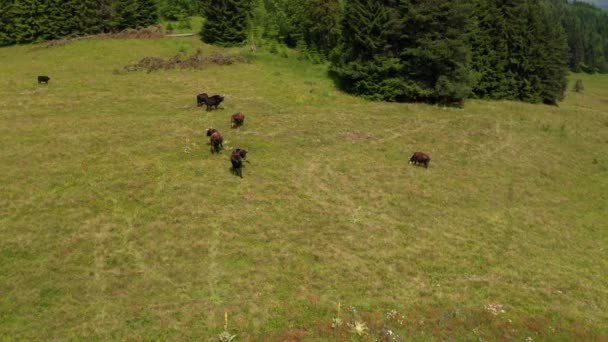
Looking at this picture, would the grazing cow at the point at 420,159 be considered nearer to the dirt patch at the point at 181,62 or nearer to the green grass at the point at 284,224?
the green grass at the point at 284,224

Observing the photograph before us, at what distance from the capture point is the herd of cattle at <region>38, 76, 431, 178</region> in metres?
24.5

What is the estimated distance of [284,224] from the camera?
21.1m

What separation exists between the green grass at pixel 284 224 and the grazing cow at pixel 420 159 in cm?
69

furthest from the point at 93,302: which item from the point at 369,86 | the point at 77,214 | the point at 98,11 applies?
the point at 98,11

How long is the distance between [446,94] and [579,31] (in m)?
162

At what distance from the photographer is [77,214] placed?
2012cm

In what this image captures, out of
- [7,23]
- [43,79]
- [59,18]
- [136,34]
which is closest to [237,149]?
[43,79]

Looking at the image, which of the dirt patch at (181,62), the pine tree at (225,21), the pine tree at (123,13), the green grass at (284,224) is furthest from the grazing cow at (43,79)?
the pine tree at (123,13)

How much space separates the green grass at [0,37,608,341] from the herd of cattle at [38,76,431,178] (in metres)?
0.67

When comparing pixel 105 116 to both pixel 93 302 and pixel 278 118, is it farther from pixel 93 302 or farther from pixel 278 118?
pixel 93 302

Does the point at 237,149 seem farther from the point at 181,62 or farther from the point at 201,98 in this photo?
the point at 181,62

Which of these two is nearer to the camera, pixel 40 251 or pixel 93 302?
pixel 93 302

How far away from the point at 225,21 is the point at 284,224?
47.4 meters

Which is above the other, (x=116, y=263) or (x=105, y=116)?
(x=105, y=116)
